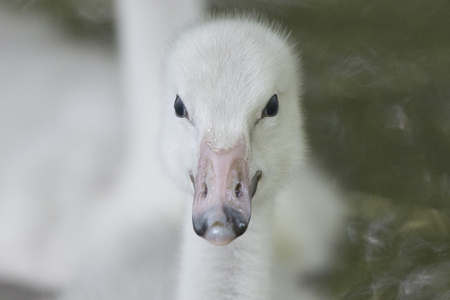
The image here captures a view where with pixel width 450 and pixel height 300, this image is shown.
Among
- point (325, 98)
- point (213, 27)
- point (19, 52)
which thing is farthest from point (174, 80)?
point (19, 52)

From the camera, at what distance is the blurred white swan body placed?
66.4 inches

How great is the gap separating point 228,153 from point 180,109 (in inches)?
11.3

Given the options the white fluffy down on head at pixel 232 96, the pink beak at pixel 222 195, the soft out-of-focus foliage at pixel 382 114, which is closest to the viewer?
the pink beak at pixel 222 195

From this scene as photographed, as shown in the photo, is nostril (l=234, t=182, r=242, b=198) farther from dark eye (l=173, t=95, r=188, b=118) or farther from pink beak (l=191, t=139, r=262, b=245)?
dark eye (l=173, t=95, r=188, b=118)

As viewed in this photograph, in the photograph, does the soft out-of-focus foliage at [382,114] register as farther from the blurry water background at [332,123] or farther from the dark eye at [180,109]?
the dark eye at [180,109]

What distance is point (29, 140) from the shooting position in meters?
2.89

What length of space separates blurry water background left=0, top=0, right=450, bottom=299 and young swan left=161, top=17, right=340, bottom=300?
0.67 metres

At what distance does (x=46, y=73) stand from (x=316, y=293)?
1.42 meters

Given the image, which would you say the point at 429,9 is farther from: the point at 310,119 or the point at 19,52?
the point at 19,52

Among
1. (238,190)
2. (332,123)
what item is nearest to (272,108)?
(238,190)

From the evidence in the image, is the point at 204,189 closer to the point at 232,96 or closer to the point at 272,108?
the point at 232,96

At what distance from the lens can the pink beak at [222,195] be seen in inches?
62.7

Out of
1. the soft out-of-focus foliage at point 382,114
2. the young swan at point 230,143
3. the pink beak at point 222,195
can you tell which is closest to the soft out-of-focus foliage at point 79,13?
the soft out-of-focus foliage at point 382,114

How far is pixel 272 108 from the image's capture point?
76.0 inches
